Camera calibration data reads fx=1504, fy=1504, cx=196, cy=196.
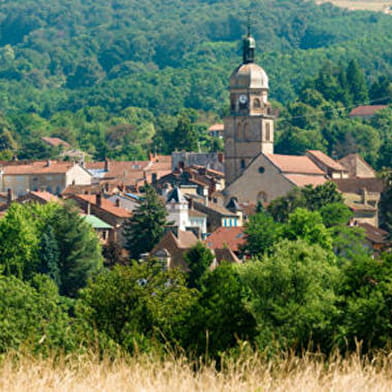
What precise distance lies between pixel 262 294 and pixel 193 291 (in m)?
7.10

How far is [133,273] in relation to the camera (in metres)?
42.0

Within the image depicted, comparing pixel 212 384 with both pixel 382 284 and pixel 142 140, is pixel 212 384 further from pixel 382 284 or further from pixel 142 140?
pixel 142 140

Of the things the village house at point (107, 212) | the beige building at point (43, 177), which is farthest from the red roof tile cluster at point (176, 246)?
the beige building at point (43, 177)

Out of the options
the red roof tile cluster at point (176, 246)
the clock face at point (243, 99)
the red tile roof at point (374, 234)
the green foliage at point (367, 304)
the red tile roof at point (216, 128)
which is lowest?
the red tile roof at point (374, 234)

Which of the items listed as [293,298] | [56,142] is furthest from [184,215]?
[56,142]

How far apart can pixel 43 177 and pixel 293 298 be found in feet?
250

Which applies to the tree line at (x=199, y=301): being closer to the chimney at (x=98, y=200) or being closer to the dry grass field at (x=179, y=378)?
the dry grass field at (x=179, y=378)

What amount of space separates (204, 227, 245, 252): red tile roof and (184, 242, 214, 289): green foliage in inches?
274

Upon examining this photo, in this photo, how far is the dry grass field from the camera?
41.8 feet

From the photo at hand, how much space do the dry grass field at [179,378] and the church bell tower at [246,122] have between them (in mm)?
84561

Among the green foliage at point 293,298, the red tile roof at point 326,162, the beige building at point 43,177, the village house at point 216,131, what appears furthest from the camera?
the village house at point 216,131

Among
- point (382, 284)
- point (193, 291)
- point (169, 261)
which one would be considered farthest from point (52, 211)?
point (382, 284)

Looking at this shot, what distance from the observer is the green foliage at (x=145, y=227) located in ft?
249

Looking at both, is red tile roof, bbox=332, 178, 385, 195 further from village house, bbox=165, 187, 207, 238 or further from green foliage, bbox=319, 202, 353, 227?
green foliage, bbox=319, 202, 353, 227
